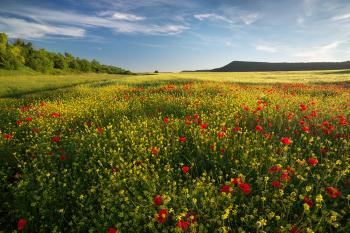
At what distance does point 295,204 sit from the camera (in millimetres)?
3334

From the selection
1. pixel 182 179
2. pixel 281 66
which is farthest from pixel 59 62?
pixel 182 179

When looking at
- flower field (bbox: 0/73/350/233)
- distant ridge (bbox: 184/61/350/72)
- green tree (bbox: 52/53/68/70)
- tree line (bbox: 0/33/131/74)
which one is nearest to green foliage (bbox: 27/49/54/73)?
tree line (bbox: 0/33/131/74)

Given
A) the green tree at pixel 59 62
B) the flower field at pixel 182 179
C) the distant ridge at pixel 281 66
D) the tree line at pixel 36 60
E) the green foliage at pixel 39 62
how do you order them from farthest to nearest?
the distant ridge at pixel 281 66
the green tree at pixel 59 62
the green foliage at pixel 39 62
the tree line at pixel 36 60
the flower field at pixel 182 179

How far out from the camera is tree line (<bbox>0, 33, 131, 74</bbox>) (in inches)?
2045

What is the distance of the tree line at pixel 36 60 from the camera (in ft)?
170

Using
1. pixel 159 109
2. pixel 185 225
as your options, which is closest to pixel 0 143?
pixel 159 109

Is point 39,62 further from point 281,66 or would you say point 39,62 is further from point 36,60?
point 281,66

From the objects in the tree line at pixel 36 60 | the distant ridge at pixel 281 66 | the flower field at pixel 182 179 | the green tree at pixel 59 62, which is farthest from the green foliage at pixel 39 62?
the distant ridge at pixel 281 66

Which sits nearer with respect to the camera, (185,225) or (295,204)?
(185,225)

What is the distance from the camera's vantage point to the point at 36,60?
60.0 m

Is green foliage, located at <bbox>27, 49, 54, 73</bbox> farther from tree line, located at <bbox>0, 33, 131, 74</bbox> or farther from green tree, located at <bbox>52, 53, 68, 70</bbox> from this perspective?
green tree, located at <bbox>52, 53, 68, 70</bbox>

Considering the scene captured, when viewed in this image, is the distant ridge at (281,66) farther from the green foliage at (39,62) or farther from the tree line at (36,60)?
the green foliage at (39,62)

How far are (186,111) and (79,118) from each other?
2877mm

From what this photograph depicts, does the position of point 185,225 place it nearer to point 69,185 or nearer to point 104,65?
point 69,185
